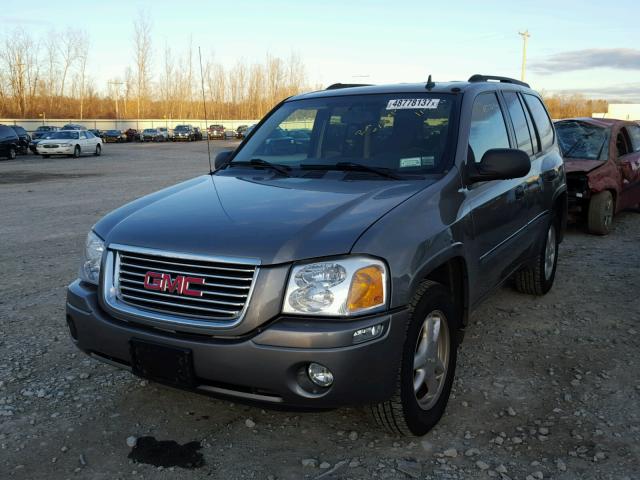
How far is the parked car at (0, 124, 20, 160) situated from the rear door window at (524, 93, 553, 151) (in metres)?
27.6

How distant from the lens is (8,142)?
27875 mm

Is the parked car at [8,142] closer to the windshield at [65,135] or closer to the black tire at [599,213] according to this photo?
the windshield at [65,135]

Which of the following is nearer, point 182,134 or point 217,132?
point 182,134

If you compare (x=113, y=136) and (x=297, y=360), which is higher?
(x=113, y=136)

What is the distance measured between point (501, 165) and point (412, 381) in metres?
1.39

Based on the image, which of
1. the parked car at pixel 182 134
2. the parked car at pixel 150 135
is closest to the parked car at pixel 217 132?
the parked car at pixel 182 134

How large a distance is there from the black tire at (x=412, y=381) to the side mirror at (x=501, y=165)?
32.2 inches

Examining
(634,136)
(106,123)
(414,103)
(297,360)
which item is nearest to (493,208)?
(414,103)

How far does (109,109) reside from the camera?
312 ft

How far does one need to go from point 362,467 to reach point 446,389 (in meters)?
0.70

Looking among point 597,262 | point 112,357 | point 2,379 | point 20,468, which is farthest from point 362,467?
point 597,262

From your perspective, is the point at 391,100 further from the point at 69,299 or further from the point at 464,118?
the point at 69,299

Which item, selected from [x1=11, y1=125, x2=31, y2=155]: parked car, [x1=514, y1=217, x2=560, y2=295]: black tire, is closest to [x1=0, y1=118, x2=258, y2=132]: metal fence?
[x1=11, y1=125, x2=31, y2=155]: parked car

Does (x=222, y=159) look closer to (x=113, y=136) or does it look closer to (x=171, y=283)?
(x=171, y=283)
